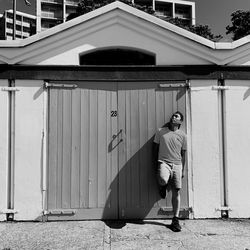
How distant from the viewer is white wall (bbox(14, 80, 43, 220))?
5.28 m

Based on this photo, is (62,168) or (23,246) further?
(62,168)

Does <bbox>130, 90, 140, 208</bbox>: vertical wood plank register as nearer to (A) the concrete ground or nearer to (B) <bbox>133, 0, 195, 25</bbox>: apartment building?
(A) the concrete ground

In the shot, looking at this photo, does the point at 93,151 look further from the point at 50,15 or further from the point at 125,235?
the point at 50,15

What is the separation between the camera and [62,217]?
5.31 m

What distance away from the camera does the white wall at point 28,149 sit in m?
5.28

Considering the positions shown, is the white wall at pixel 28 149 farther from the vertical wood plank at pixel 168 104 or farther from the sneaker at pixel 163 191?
the vertical wood plank at pixel 168 104

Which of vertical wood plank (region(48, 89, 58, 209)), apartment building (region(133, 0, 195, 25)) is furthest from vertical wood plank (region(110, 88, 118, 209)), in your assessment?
apartment building (region(133, 0, 195, 25))

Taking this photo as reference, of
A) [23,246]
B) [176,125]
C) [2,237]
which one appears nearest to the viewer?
[23,246]

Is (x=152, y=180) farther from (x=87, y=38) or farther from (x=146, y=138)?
(x=87, y=38)

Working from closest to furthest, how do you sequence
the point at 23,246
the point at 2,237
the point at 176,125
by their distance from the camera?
the point at 23,246
the point at 2,237
the point at 176,125

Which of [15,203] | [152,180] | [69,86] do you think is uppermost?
[69,86]

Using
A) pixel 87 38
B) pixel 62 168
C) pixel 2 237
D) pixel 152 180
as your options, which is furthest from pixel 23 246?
pixel 87 38

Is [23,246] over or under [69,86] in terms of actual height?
under

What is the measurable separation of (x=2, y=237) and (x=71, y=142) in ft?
5.83
